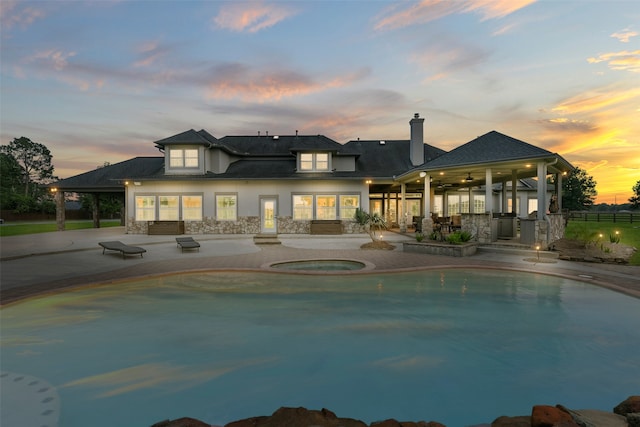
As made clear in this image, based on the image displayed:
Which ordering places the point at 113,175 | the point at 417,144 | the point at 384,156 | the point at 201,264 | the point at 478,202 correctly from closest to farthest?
1. the point at 201,264
2. the point at 113,175
3. the point at 417,144
4. the point at 384,156
5. the point at 478,202

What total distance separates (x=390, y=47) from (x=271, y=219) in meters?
13.5

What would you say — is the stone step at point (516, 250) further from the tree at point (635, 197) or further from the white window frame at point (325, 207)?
the tree at point (635, 197)

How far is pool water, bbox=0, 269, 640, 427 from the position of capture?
3.80 metres

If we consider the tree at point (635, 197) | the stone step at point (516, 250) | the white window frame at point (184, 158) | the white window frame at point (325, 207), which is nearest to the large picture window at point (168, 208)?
the white window frame at point (184, 158)

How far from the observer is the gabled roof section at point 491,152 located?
12286 millimetres

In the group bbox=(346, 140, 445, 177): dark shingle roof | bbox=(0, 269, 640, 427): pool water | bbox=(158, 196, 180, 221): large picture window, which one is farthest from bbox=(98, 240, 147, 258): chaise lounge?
bbox=(346, 140, 445, 177): dark shingle roof

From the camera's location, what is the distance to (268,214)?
821 inches

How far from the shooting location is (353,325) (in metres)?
5.95

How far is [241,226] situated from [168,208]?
5577mm

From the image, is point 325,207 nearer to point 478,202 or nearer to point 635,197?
point 478,202

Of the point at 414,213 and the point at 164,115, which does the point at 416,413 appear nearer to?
the point at 414,213

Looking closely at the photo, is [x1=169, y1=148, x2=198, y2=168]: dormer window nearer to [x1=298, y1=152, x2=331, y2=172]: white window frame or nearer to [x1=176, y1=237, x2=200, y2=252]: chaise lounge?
[x1=298, y1=152, x2=331, y2=172]: white window frame

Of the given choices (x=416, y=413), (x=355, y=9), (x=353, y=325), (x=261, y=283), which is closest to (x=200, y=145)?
(x=355, y=9)

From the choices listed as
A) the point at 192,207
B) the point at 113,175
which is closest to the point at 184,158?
the point at 192,207
